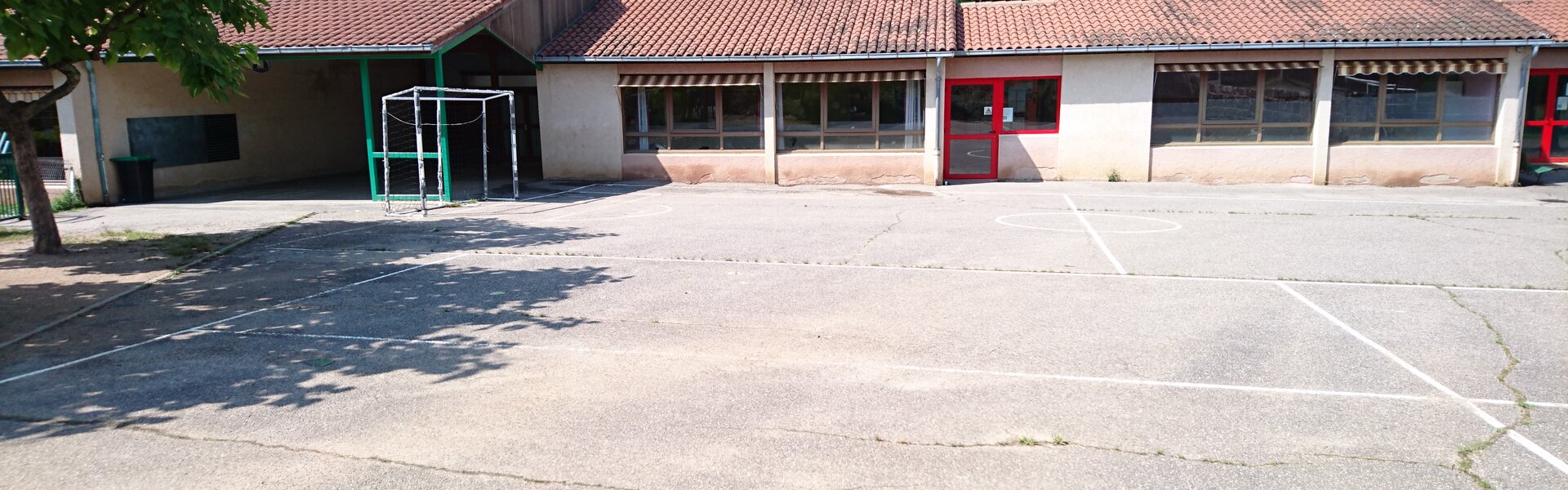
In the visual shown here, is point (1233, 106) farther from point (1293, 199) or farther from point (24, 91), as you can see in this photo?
point (24, 91)

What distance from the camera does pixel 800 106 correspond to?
68.7ft

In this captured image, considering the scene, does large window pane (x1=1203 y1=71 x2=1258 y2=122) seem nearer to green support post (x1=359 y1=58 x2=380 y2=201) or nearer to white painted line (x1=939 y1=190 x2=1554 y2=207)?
white painted line (x1=939 y1=190 x2=1554 y2=207)

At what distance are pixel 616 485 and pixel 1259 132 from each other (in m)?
18.0

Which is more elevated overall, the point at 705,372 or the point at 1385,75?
the point at 1385,75

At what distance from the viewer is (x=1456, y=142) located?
19.6 meters

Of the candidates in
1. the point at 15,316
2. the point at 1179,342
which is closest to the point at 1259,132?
the point at 1179,342

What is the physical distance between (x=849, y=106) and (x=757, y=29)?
2497 mm

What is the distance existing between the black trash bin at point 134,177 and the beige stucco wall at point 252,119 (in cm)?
15

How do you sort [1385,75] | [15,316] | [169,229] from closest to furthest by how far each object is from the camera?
[15,316] < [169,229] < [1385,75]

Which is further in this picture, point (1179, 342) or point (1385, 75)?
point (1385, 75)

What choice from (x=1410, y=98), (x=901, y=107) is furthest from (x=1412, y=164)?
(x=901, y=107)

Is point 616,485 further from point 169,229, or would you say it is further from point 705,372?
point 169,229

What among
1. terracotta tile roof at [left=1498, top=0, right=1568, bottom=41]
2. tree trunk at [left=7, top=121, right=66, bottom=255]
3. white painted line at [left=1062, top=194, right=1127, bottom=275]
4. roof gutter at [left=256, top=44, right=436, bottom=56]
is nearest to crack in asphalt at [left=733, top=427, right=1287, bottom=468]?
white painted line at [left=1062, top=194, right=1127, bottom=275]

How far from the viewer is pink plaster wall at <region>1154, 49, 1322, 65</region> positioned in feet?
63.2
